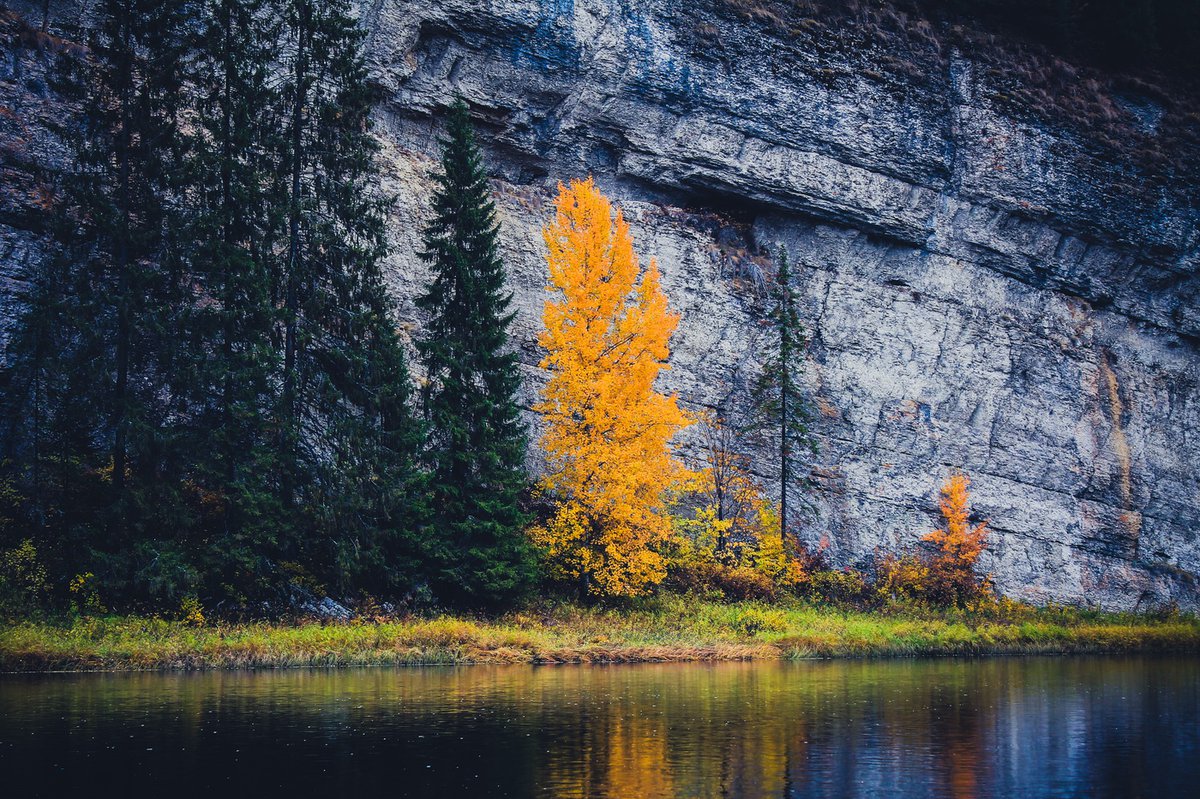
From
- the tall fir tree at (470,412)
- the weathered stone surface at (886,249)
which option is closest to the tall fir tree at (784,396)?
the weathered stone surface at (886,249)

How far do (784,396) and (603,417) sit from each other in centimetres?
991

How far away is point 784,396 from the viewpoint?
38594 mm

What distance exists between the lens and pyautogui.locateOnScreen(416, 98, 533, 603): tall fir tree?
29.3 metres

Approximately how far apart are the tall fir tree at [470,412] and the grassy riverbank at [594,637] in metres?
1.47

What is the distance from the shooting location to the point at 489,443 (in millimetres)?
30391

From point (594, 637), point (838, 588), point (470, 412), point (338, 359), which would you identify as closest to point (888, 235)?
point (838, 588)

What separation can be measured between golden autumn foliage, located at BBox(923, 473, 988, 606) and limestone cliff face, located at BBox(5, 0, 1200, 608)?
118 centimetres

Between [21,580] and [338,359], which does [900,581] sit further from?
[21,580]

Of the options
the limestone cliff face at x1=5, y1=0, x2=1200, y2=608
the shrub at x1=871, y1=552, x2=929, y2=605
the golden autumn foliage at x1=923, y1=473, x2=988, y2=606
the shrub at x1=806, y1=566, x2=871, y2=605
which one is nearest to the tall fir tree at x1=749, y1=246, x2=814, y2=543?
the limestone cliff face at x1=5, y1=0, x2=1200, y2=608

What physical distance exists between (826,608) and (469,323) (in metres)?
16.1

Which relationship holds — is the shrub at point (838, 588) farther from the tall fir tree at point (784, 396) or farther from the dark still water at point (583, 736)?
the dark still water at point (583, 736)

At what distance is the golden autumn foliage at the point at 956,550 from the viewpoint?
39.2 meters

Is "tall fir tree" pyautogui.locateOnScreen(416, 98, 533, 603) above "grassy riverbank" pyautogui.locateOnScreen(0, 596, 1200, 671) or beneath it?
above

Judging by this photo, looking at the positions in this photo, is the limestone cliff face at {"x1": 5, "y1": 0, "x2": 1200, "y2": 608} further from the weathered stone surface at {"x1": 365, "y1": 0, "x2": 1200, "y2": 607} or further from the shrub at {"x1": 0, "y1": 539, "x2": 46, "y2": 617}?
the shrub at {"x1": 0, "y1": 539, "x2": 46, "y2": 617}
